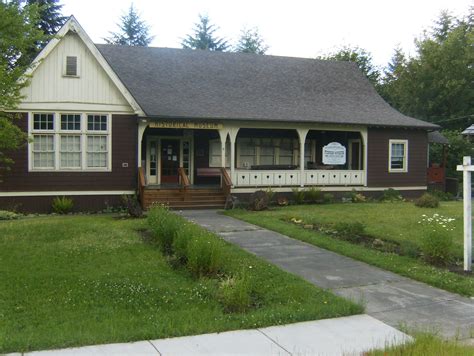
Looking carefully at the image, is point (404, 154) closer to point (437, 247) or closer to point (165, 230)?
point (437, 247)

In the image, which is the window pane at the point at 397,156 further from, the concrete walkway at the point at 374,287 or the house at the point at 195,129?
the concrete walkway at the point at 374,287

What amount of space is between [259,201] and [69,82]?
796 centimetres

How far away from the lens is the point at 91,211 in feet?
59.1

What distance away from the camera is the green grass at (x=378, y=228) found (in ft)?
27.4

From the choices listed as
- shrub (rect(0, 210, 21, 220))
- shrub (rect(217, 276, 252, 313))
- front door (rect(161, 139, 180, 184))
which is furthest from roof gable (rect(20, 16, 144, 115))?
shrub (rect(217, 276, 252, 313))

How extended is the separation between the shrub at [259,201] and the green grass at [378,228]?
0.45m

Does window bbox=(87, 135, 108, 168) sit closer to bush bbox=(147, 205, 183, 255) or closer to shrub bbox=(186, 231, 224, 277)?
bush bbox=(147, 205, 183, 255)

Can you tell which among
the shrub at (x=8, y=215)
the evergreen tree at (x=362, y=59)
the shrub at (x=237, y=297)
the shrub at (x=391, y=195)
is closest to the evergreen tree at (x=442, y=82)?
the evergreen tree at (x=362, y=59)

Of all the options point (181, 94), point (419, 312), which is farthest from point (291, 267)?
point (181, 94)

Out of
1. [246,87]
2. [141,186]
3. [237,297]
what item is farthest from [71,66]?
[237,297]

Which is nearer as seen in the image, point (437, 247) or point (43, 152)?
point (437, 247)

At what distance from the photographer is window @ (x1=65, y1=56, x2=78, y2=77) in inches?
684

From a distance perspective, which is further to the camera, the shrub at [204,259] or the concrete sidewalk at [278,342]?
the shrub at [204,259]

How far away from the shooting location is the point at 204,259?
26.6ft
